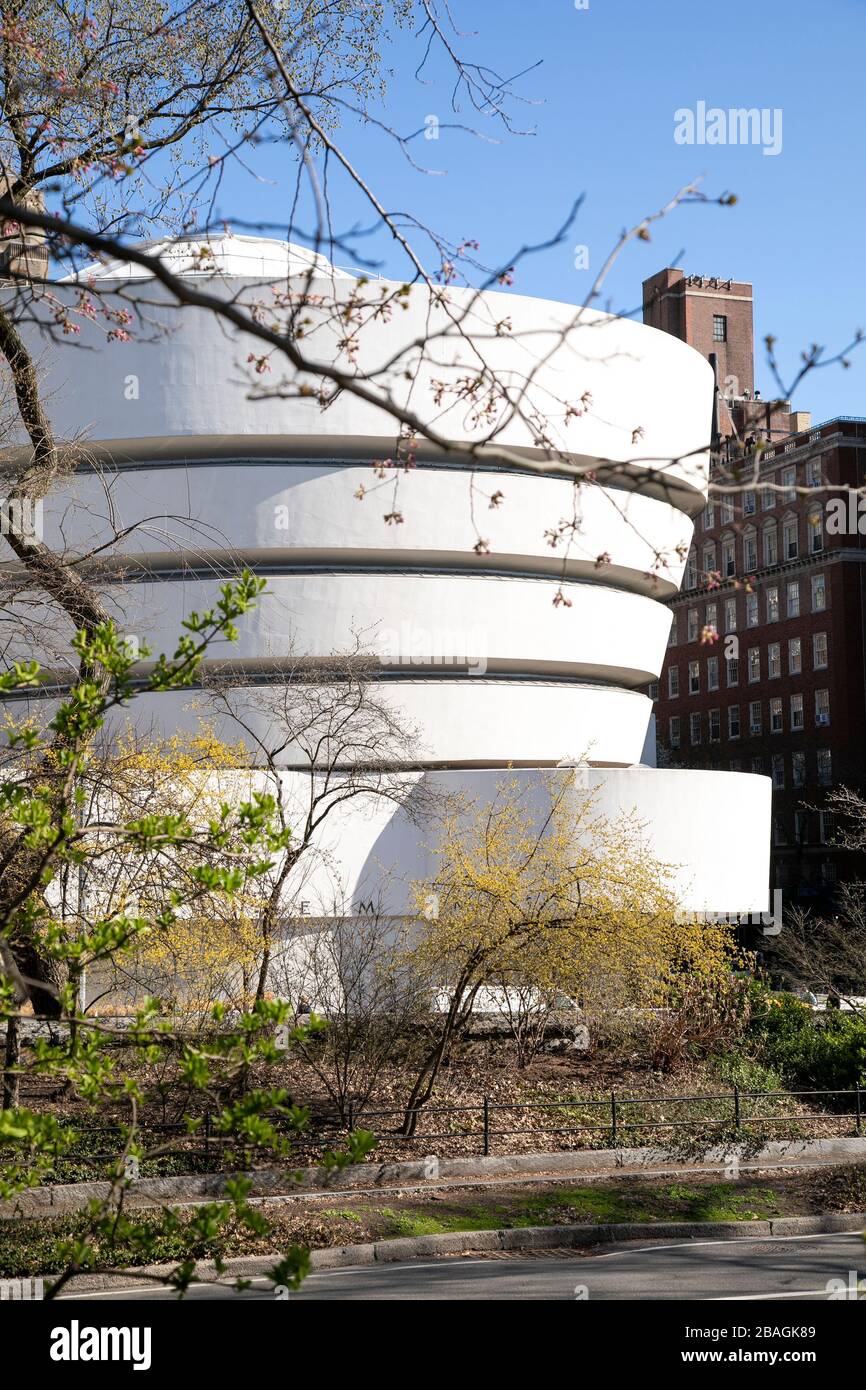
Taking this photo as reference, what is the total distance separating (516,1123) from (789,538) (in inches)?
2418

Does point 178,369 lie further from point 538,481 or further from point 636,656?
point 636,656

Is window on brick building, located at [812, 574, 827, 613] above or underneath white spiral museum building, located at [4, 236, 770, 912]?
above

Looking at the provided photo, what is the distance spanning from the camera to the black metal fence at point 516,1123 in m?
17.6

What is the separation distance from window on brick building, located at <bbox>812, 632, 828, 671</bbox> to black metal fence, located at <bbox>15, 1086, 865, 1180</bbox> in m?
53.6

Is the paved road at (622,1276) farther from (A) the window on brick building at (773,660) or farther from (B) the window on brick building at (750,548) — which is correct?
(B) the window on brick building at (750,548)

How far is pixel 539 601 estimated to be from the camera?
35.9 metres

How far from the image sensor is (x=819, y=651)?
238ft

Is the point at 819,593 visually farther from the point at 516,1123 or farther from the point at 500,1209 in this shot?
the point at 500,1209

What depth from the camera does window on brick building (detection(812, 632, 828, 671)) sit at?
7200 centimetres

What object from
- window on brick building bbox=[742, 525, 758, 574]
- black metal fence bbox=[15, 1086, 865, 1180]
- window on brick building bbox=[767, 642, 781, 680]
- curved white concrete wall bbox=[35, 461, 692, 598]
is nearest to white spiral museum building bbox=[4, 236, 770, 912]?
curved white concrete wall bbox=[35, 461, 692, 598]

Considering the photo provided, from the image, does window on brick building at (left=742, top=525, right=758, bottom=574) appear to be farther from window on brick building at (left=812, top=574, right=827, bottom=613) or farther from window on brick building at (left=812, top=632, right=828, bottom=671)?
window on brick building at (left=812, top=632, right=828, bottom=671)

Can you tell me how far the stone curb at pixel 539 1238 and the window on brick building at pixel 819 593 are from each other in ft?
198
